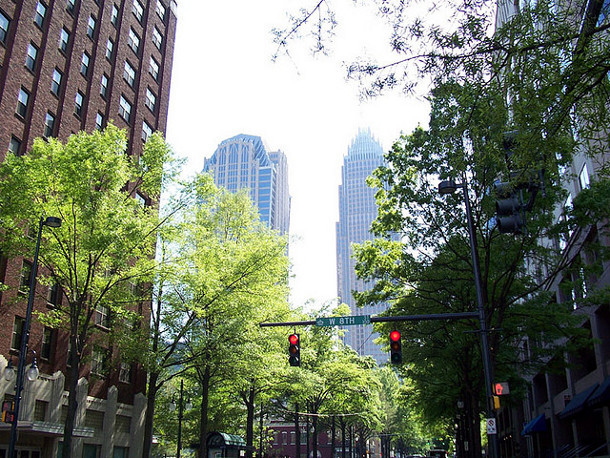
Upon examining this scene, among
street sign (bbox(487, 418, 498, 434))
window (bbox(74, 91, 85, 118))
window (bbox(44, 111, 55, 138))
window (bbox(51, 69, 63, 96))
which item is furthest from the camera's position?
window (bbox(74, 91, 85, 118))

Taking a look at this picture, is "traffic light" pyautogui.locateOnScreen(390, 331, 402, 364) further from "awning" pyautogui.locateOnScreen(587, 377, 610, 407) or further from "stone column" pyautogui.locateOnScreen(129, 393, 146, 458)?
"stone column" pyautogui.locateOnScreen(129, 393, 146, 458)

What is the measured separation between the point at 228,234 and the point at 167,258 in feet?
24.0

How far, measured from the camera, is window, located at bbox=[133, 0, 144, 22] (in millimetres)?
43481

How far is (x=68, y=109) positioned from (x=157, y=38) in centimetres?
1628

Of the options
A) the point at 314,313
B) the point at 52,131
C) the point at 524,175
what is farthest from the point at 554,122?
the point at 314,313

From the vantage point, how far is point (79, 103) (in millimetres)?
35312

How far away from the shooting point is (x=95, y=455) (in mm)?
33094

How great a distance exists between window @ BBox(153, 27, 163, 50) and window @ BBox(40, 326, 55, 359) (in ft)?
86.5

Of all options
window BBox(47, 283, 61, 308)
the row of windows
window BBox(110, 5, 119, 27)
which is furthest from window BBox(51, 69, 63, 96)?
window BBox(47, 283, 61, 308)

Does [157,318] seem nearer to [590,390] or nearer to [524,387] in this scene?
[524,387]

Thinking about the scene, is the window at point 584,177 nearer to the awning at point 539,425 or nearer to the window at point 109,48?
the awning at point 539,425

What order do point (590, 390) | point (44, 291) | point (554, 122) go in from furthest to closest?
point (44, 291) < point (590, 390) < point (554, 122)

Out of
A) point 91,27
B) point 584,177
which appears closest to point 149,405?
point 91,27

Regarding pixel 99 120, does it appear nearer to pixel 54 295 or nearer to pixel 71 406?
pixel 54 295
